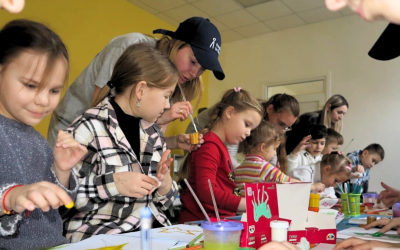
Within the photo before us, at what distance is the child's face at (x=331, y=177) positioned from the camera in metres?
2.63

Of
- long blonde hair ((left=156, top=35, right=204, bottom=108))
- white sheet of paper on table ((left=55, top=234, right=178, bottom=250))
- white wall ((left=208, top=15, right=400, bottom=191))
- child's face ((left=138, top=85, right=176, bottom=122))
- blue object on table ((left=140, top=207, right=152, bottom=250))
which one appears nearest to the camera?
blue object on table ((left=140, top=207, right=152, bottom=250))

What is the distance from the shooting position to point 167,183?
4.10 feet

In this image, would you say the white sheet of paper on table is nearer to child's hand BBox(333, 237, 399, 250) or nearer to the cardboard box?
the cardboard box

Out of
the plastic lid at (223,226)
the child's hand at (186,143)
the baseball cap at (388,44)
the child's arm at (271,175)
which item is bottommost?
the plastic lid at (223,226)

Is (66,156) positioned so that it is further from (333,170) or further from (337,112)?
(337,112)

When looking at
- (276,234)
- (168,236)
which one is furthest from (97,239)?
(276,234)

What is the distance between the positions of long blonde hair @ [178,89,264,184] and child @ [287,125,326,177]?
34.8 inches

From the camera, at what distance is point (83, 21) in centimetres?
368

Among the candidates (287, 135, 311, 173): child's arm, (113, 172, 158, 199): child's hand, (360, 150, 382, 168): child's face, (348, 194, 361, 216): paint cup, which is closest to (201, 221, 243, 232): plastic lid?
(113, 172, 158, 199): child's hand

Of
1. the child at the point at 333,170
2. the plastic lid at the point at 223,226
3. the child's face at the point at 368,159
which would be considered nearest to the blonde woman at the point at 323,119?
the child at the point at 333,170

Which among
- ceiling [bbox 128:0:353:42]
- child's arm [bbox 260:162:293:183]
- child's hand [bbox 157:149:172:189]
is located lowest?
child's arm [bbox 260:162:293:183]

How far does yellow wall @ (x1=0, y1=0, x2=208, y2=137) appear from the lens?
329cm

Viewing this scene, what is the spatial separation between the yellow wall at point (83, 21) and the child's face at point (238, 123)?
1993 mm

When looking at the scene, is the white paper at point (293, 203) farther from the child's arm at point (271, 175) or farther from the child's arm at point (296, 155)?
the child's arm at point (296, 155)
